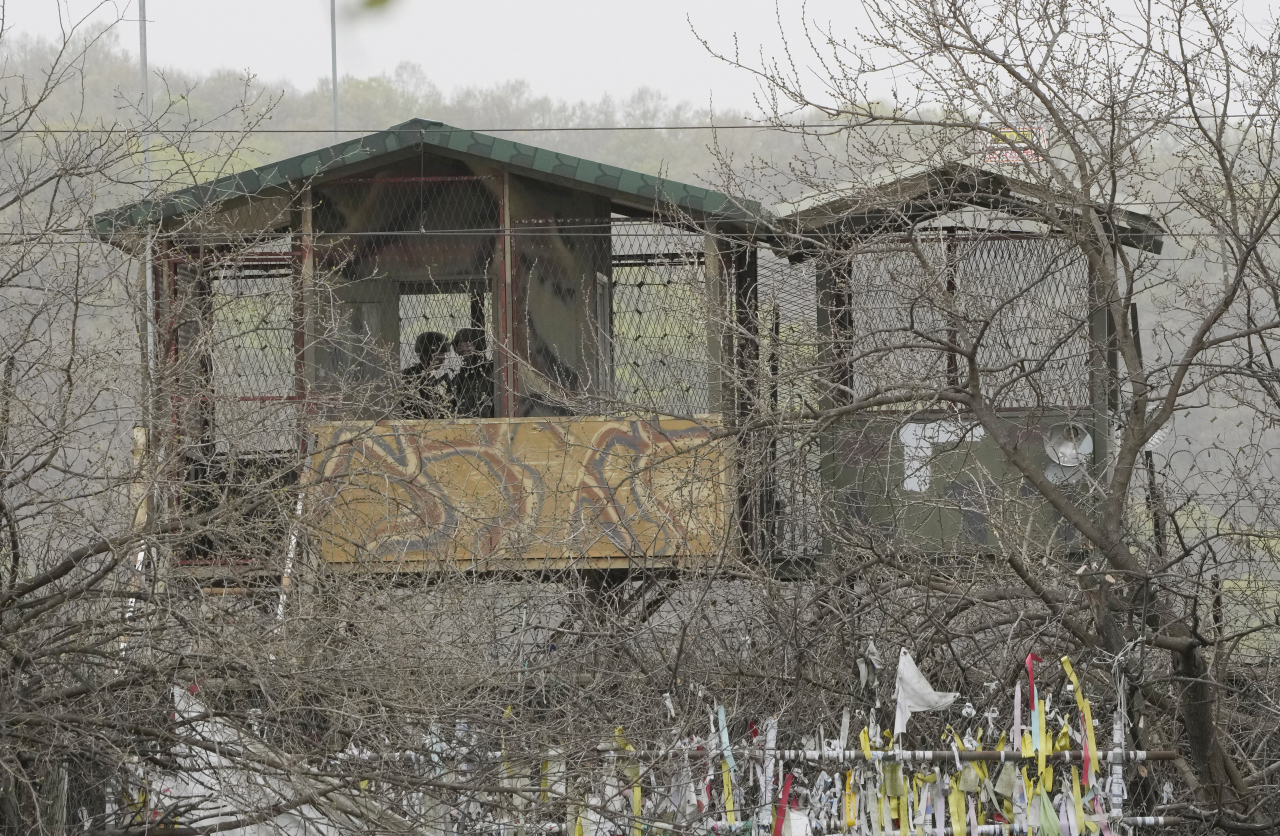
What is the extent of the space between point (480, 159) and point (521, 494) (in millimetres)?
2832

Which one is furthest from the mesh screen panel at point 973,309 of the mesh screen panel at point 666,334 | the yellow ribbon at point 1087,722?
the yellow ribbon at point 1087,722

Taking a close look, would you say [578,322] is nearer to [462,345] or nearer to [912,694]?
[462,345]

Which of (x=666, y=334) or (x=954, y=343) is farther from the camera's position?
(x=666, y=334)

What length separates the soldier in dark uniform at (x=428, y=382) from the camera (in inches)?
428

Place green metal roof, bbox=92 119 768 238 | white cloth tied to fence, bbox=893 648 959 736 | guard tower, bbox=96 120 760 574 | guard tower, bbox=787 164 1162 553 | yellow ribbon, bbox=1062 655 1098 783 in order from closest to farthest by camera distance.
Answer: yellow ribbon, bbox=1062 655 1098 783, white cloth tied to fence, bbox=893 648 959 736, guard tower, bbox=787 164 1162 553, guard tower, bbox=96 120 760 574, green metal roof, bbox=92 119 768 238

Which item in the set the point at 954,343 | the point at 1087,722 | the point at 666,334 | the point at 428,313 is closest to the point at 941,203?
the point at 954,343

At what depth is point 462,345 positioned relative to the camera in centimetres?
1165

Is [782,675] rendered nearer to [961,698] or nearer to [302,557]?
[961,698]

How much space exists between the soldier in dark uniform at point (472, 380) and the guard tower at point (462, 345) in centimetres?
2

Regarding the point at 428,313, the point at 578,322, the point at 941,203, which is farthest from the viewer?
the point at 578,322

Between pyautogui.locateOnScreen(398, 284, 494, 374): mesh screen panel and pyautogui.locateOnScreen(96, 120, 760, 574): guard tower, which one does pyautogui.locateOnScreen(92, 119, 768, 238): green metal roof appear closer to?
pyautogui.locateOnScreen(96, 120, 760, 574): guard tower

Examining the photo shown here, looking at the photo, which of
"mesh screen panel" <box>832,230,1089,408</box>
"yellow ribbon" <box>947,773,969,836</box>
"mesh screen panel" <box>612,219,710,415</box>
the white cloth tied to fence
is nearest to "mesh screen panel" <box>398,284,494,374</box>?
"mesh screen panel" <box>612,219,710,415</box>

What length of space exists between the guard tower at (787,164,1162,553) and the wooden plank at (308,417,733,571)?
47.4 inches

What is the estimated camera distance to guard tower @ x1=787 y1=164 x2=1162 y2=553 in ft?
29.9
